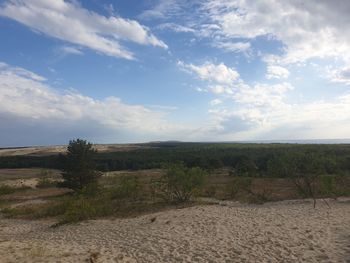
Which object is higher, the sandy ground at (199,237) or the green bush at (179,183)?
the green bush at (179,183)

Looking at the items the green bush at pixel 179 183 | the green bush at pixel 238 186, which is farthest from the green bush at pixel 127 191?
the green bush at pixel 238 186

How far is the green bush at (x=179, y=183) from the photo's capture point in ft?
82.7

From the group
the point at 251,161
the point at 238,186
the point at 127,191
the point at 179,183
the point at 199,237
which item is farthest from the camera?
the point at 251,161

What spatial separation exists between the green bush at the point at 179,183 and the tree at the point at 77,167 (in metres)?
11.6

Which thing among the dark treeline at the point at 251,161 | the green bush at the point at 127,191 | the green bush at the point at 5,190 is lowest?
the green bush at the point at 5,190

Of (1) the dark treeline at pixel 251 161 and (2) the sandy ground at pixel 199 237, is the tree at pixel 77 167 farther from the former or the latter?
(2) the sandy ground at pixel 199 237

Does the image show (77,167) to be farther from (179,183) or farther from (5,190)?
(179,183)

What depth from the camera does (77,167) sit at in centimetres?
3553

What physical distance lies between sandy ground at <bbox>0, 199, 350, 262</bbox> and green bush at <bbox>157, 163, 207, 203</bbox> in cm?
446

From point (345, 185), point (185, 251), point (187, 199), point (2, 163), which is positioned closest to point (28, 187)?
point (187, 199)

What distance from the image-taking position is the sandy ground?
40.7 ft

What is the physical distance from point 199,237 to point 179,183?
10.4 meters

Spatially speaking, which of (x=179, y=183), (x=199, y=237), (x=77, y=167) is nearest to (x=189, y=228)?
(x=199, y=237)

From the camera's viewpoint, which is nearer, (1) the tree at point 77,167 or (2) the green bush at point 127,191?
(2) the green bush at point 127,191
